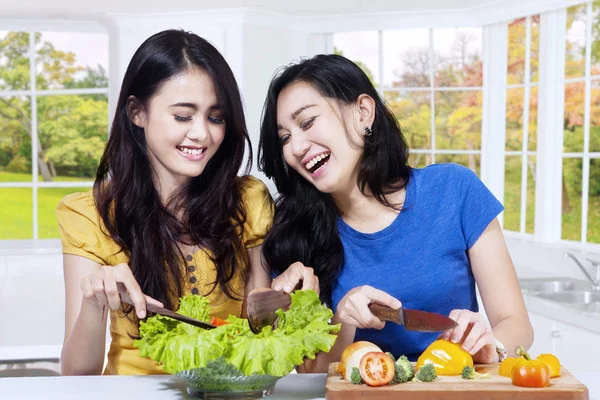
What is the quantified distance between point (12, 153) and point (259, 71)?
7.82 meters

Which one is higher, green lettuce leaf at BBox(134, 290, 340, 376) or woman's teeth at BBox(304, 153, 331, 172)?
woman's teeth at BBox(304, 153, 331, 172)

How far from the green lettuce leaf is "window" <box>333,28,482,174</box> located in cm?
618

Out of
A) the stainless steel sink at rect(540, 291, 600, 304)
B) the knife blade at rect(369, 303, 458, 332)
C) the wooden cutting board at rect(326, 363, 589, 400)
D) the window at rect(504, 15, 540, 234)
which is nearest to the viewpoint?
the wooden cutting board at rect(326, 363, 589, 400)

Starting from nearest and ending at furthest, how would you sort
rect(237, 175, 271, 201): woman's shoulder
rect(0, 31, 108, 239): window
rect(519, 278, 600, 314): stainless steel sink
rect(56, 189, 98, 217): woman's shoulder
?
rect(56, 189, 98, 217): woman's shoulder → rect(237, 175, 271, 201): woman's shoulder → rect(519, 278, 600, 314): stainless steel sink → rect(0, 31, 108, 239): window

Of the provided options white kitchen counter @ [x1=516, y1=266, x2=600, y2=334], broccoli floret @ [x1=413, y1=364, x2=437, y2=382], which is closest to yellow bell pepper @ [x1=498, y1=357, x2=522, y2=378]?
broccoli floret @ [x1=413, y1=364, x2=437, y2=382]

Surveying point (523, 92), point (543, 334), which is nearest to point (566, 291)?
point (543, 334)

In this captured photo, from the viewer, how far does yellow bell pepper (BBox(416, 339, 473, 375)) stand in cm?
136

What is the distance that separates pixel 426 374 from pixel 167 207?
34.6 inches

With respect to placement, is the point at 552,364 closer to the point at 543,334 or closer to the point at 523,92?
the point at 543,334

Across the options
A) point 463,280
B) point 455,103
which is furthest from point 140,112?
point 455,103

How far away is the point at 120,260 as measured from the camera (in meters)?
1.86

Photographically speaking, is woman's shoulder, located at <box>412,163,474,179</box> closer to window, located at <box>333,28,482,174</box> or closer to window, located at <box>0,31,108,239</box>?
window, located at <box>333,28,482,174</box>

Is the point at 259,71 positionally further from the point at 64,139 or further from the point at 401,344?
the point at 64,139

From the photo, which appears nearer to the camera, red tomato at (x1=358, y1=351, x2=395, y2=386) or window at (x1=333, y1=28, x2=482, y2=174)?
red tomato at (x1=358, y1=351, x2=395, y2=386)
